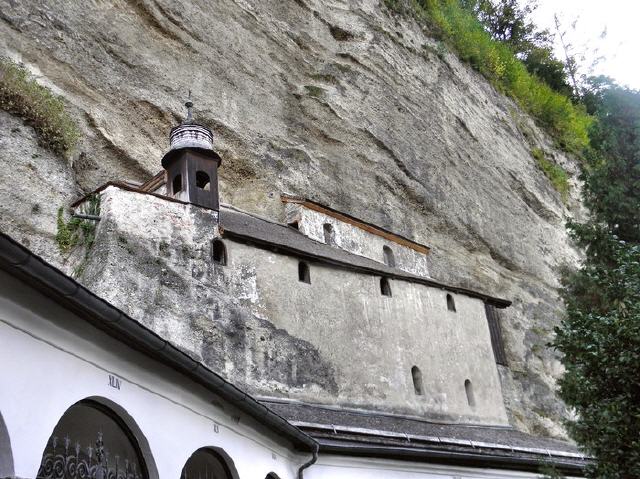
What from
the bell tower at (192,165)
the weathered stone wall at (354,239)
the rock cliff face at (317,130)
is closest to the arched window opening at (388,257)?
the weathered stone wall at (354,239)

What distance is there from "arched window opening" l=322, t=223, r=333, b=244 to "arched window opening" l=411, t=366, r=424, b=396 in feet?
16.9

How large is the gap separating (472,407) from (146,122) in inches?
507

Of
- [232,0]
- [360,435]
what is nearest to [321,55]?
[232,0]

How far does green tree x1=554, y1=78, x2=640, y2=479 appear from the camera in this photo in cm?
1156

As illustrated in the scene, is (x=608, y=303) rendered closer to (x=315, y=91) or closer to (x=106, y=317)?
(x=106, y=317)

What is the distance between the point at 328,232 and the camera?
2389cm

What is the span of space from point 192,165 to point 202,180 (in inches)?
26.1

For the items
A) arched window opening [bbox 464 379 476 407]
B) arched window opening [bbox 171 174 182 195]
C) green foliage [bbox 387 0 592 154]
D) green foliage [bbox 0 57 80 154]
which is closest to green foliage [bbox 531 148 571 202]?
green foliage [bbox 387 0 592 154]

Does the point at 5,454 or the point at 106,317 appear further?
the point at 106,317

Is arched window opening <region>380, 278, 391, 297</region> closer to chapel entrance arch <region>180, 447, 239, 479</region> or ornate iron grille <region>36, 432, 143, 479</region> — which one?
chapel entrance arch <region>180, 447, 239, 479</region>

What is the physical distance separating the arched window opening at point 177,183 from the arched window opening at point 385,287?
6.53 metres

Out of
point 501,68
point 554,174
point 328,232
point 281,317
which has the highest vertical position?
point 501,68

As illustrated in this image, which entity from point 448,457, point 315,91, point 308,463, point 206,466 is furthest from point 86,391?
point 315,91

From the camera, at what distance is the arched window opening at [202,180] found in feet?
66.3
